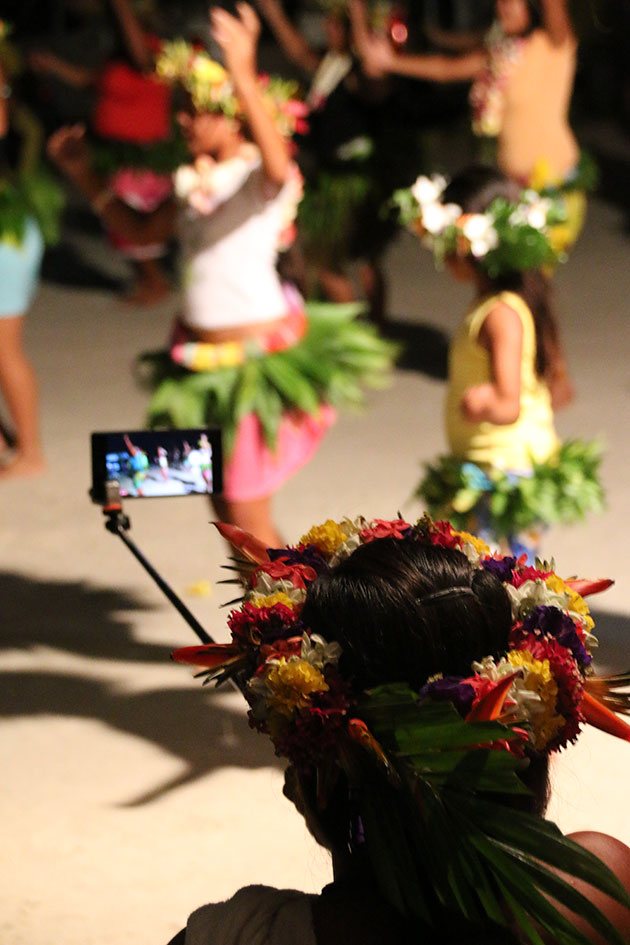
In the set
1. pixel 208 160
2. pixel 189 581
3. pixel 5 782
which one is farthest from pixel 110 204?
pixel 5 782

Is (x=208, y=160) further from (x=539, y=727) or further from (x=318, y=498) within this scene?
(x=539, y=727)

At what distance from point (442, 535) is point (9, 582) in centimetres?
283

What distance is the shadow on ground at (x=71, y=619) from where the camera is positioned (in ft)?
12.0

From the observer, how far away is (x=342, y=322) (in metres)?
3.64

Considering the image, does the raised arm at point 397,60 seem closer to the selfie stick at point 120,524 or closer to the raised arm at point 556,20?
the raised arm at point 556,20

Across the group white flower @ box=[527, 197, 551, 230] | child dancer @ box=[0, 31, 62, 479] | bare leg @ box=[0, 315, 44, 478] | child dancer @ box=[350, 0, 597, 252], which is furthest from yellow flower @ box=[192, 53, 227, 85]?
child dancer @ box=[350, 0, 597, 252]

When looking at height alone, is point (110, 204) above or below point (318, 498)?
above

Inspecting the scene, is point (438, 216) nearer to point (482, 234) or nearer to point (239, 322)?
point (482, 234)

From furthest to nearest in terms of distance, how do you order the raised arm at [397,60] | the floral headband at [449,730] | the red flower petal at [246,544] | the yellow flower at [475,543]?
the raised arm at [397,60]
the red flower petal at [246,544]
the yellow flower at [475,543]
the floral headband at [449,730]

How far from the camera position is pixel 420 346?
21.3ft

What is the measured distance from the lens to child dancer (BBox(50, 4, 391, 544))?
3.36 m

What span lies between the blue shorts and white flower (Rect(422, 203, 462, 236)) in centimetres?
185

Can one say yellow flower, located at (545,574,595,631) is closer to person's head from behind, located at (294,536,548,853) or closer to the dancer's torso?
person's head from behind, located at (294,536,548,853)

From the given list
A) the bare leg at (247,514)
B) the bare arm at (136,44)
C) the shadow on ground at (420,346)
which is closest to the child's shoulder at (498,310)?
the bare leg at (247,514)
